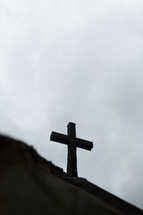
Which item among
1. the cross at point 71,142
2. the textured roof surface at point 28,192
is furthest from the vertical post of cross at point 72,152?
the textured roof surface at point 28,192

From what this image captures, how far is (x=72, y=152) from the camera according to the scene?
724cm

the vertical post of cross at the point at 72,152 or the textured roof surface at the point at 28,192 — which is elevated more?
the vertical post of cross at the point at 72,152

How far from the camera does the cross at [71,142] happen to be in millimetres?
6945

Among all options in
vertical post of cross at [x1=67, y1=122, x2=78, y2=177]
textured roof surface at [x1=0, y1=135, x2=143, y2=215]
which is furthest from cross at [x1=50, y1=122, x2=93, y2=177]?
textured roof surface at [x1=0, y1=135, x2=143, y2=215]

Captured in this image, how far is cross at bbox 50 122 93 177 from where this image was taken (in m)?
6.95

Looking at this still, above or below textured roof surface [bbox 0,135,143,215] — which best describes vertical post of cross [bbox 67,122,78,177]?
above

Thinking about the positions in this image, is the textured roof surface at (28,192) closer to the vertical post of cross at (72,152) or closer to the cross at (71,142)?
the vertical post of cross at (72,152)

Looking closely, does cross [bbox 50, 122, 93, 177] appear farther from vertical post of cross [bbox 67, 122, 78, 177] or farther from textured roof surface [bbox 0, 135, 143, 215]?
textured roof surface [bbox 0, 135, 143, 215]

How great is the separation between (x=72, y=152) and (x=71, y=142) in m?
0.32

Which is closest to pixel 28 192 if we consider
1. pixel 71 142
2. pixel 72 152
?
pixel 72 152

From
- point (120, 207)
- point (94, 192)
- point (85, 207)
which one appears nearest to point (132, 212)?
point (120, 207)

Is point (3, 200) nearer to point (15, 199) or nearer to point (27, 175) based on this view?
point (15, 199)

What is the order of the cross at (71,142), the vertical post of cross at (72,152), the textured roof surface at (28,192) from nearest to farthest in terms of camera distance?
1. the textured roof surface at (28,192)
2. the vertical post of cross at (72,152)
3. the cross at (71,142)

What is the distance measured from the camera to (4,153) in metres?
1.57
